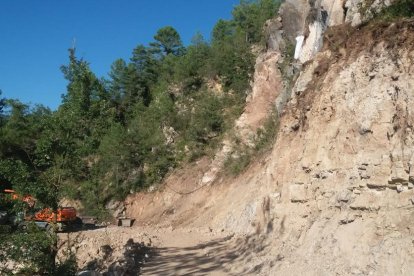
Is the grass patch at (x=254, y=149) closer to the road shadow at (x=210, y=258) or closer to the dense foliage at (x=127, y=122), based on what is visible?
the dense foliage at (x=127, y=122)

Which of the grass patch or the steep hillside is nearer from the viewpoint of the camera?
the steep hillside

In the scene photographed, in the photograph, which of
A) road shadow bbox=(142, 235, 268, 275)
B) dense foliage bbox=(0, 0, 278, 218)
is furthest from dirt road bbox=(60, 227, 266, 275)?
dense foliage bbox=(0, 0, 278, 218)

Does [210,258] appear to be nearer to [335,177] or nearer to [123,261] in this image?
[123,261]

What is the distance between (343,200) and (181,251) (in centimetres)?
649

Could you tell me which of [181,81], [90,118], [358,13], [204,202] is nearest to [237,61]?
[181,81]

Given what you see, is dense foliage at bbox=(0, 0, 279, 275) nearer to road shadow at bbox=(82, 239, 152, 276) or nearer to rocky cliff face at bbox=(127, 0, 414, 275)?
road shadow at bbox=(82, 239, 152, 276)

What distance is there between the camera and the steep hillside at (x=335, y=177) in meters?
8.53

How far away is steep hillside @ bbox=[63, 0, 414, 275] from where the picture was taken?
28.0 feet

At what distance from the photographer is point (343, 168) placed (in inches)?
410

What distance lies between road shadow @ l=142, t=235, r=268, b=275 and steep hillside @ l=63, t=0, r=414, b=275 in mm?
43

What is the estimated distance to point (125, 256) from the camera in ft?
44.4

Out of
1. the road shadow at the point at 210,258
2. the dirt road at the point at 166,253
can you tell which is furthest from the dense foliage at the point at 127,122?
the road shadow at the point at 210,258

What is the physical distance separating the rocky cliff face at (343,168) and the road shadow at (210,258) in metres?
0.21

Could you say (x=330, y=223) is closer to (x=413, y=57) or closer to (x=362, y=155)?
(x=362, y=155)
